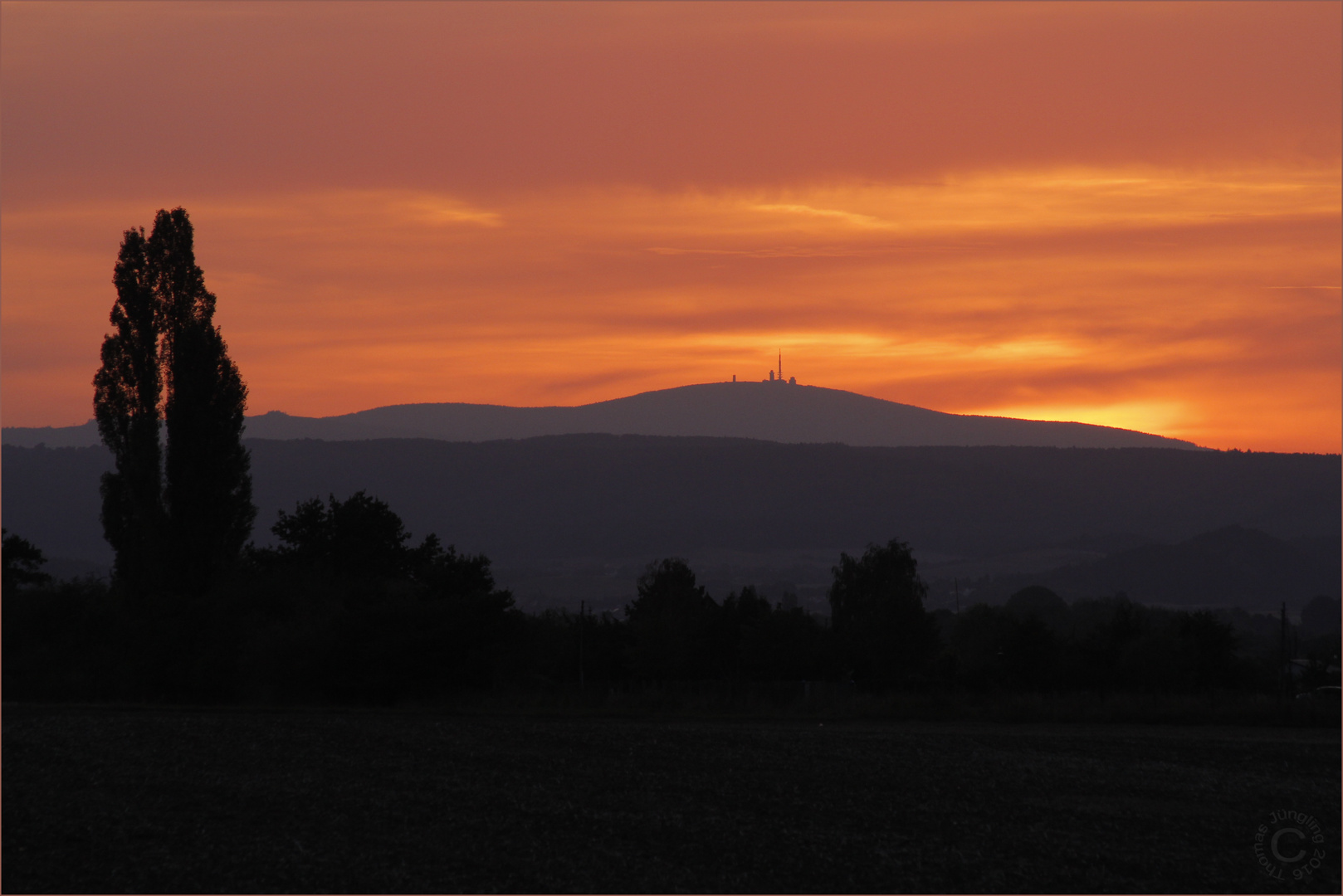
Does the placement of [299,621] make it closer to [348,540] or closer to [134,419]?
[134,419]

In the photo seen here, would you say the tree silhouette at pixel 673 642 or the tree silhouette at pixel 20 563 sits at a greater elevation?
the tree silhouette at pixel 20 563

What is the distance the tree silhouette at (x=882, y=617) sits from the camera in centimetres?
5228

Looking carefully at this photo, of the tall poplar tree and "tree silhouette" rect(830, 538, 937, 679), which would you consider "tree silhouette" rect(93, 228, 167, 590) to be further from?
"tree silhouette" rect(830, 538, 937, 679)

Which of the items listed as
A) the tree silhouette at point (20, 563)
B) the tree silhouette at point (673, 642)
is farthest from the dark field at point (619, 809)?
the tree silhouette at point (673, 642)

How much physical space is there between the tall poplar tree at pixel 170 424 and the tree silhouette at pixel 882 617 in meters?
22.8

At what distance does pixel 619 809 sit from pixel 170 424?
90.7 ft

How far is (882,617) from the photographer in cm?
5603

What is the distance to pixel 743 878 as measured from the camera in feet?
50.9

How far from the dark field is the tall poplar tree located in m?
13.1

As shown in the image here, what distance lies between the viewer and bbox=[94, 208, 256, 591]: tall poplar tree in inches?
1591

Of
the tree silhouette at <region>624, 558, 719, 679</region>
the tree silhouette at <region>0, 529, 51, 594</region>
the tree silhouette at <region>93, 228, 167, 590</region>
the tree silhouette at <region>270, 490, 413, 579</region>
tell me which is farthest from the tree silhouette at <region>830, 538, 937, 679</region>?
the tree silhouette at <region>0, 529, 51, 594</region>

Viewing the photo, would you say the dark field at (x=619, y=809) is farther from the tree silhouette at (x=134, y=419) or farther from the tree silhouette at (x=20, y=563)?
the tree silhouette at (x=20, y=563)

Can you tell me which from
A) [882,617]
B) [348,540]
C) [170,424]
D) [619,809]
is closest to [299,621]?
[170,424]

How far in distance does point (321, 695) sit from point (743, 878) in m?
22.2
